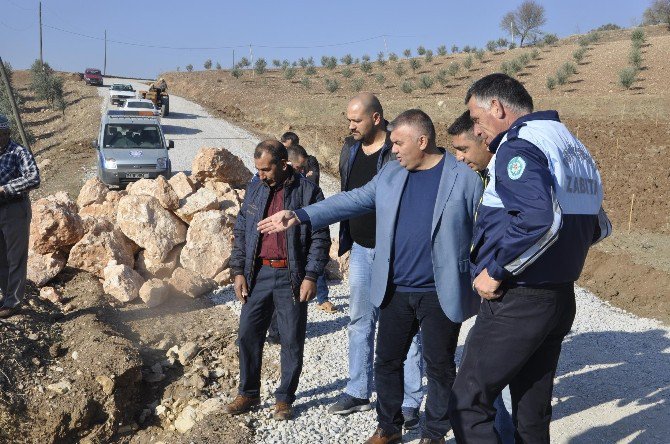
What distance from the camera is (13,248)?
5727 mm

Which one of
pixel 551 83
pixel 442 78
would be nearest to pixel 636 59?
pixel 551 83

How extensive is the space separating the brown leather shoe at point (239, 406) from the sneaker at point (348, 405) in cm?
60

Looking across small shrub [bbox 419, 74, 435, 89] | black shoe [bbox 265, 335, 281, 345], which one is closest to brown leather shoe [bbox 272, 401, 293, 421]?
black shoe [bbox 265, 335, 281, 345]

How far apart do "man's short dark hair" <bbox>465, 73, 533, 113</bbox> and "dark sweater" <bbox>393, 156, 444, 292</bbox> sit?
0.80 m

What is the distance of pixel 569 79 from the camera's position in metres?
36.2

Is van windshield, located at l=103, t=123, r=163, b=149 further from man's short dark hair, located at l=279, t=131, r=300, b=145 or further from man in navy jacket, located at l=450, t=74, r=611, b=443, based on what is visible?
man in navy jacket, located at l=450, t=74, r=611, b=443

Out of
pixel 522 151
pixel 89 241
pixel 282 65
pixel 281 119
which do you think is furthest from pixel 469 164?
pixel 282 65

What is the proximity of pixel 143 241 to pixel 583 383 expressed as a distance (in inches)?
205

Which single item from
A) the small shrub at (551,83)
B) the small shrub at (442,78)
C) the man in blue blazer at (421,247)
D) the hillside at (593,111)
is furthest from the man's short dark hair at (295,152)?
the small shrub at (442,78)

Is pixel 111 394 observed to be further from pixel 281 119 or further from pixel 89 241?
pixel 281 119

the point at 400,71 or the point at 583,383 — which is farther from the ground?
the point at 400,71

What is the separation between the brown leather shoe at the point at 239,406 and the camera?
462 cm

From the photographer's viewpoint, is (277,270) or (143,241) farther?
(143,241)

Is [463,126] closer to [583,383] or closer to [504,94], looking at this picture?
[504,94]
